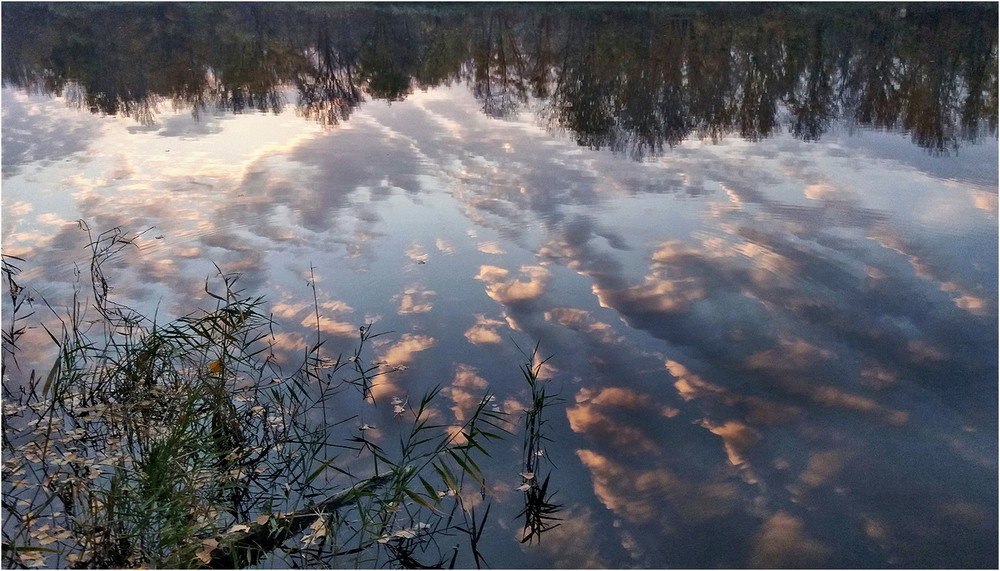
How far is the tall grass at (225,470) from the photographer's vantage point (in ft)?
9.32

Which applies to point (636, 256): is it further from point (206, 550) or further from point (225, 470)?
point (206, 550)

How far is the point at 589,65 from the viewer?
14625 mm

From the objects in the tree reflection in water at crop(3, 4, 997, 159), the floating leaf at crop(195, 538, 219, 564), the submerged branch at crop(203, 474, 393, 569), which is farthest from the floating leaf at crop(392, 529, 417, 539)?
the tree reflection in water at crop(3, 4, 997, 159)

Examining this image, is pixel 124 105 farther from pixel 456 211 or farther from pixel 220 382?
pixel 220 382

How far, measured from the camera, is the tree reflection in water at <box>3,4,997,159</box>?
10625 mm

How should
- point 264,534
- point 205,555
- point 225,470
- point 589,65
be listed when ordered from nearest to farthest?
1. point 205,555
2. point 264,534
3. point 225,470
4. point 589,65

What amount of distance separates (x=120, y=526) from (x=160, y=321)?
85.2 inches

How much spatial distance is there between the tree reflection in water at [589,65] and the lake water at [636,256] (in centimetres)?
13

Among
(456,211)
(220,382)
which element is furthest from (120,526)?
(456,211)

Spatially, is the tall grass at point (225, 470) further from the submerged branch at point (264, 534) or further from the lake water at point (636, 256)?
the lake water at point (636, 256)

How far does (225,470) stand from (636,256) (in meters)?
3.53

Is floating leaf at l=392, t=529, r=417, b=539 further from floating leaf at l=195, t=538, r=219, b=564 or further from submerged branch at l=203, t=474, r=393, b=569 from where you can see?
floating leaf at l=195, t=538, r=219, b=564

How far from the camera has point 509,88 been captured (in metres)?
13.3

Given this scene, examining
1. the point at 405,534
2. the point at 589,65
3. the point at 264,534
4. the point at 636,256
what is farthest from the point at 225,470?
the point at 589,65
